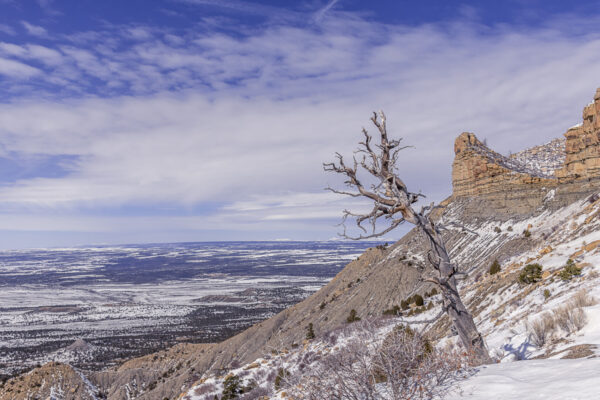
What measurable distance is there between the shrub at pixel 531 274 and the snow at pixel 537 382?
36.3ft

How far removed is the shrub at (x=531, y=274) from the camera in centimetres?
1697

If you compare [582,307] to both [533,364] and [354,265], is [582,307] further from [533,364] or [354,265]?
[354,265]

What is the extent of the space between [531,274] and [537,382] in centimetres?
1265

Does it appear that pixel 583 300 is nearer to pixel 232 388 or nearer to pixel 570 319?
pixel 570 319

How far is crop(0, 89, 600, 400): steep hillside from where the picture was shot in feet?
57.0

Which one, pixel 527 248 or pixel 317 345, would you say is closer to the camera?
pixel 317 345

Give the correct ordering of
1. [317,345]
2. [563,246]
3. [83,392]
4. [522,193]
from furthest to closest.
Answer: [83,392], [522,193], [317,345], [563,246]

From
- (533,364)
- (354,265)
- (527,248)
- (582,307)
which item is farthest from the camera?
(354,265)

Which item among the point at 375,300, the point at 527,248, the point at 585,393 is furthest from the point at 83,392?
the point at 585,393

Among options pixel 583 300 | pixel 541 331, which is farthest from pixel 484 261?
pixel 541 331

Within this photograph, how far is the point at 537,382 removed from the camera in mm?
6031

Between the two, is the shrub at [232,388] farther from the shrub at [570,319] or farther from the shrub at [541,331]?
the shrub at [570,319]

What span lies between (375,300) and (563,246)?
2024 centimetres

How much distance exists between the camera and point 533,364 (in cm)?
705
